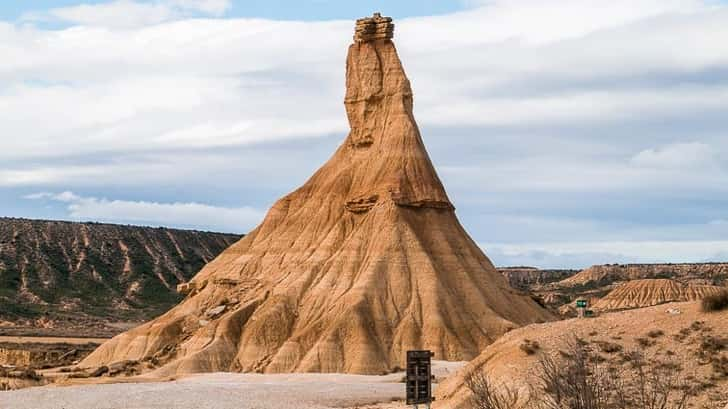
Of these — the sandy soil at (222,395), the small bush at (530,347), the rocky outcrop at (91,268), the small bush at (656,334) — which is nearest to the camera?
the small bush at (656,334)

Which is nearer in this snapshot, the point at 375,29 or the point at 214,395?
the point at 214,395

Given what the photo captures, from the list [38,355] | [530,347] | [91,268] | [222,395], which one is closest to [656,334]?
[530,347]

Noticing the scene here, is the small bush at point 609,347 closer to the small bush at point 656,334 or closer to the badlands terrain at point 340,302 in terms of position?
the small bush at point 656,334

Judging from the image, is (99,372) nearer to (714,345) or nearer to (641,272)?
(714,345)

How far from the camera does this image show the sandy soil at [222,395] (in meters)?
49.4

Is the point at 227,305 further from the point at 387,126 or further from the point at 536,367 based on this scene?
the point at 536,367

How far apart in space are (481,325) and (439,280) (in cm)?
378

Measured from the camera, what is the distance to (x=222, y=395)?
2056 inches

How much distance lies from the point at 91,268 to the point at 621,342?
394 feet

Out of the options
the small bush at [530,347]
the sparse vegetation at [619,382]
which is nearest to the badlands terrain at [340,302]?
the small bush at [530,347]

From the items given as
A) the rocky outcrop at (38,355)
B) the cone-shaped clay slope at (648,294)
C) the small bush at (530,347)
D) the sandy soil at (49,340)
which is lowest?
the rocky outcrop at (38,355)

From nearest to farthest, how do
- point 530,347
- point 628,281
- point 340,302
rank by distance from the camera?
point 530,347, point 340,302, point 628,281

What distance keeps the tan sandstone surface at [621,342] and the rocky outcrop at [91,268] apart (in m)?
94.3

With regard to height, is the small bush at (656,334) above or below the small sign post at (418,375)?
above
